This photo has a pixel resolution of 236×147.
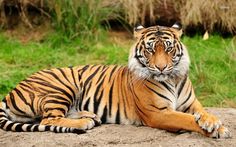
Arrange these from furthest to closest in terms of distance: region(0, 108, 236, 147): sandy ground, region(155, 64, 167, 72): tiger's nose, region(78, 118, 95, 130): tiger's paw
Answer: region(78, 118, 95, 130): tiger's paw < region(155, 64, 167, 72): tiger's nose < region(0, 108, 236, 147): sandy ground

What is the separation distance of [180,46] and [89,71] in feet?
3.16

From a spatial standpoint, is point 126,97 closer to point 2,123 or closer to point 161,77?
point 161,77

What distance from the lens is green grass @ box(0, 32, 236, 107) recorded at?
25.4 feet

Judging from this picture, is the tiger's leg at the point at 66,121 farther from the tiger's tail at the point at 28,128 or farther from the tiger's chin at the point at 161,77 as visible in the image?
the tiger's chin at the point at 161,77

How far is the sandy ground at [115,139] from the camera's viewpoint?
5066 millimetres

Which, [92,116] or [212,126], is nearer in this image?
[212,126]

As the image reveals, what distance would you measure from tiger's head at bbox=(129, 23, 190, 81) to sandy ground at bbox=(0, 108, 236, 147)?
465 millimetres

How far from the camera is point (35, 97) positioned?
586 cm

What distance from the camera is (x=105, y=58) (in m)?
8.92

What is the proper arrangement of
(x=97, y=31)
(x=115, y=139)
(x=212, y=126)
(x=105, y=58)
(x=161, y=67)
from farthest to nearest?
1. (x=97, y=31)
2. (x=105, y=58)
3. (x=161, y=67)
4. (x=115, y=139)
5. (x=212, y=126)

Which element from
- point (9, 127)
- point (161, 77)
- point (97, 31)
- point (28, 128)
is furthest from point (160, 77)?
point (97, 31)

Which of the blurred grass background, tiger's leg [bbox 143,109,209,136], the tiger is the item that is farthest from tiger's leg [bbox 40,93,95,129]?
the blurred grass background

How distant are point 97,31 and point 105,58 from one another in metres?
0.71

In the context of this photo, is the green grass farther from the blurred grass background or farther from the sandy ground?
the sandy ground
